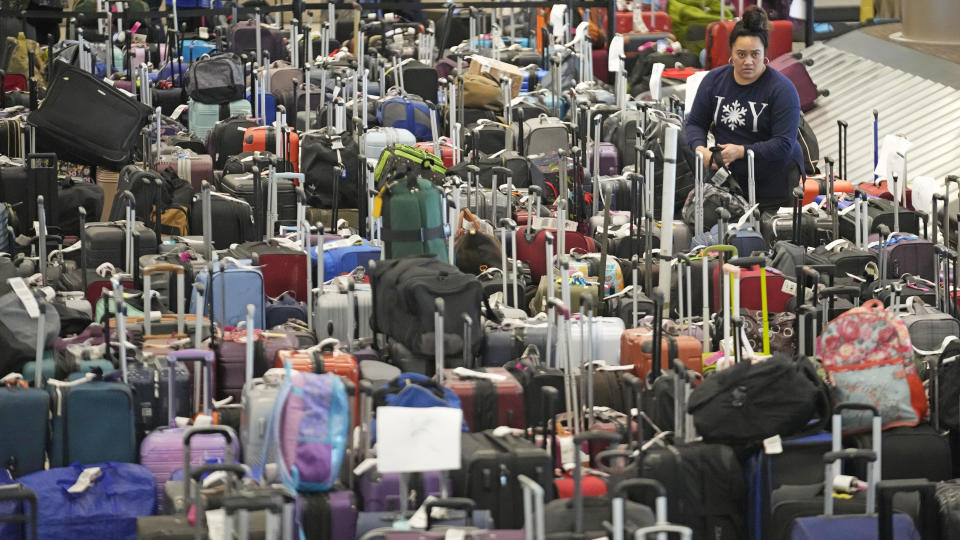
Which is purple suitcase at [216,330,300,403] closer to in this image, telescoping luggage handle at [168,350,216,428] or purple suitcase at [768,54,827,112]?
telescoping luggage handle at [168,350,216,428]

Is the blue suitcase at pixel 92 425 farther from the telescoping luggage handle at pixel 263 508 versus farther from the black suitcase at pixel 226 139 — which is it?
the black suitcase at pixel 226 139

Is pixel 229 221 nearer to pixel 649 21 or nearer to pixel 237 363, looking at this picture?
pixel 237 363

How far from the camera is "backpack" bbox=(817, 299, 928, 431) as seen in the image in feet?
23.8

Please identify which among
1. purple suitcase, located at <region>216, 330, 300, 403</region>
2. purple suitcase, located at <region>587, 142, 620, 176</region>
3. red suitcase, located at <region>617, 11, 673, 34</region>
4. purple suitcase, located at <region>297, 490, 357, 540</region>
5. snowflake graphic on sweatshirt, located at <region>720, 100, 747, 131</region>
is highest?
snowflake graphic on sweatshirt, located at <region>720, 100, 747, 131</region>

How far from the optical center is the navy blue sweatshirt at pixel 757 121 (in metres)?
10.6

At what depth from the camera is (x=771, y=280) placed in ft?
29.5

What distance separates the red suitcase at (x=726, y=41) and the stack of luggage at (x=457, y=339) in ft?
14.0

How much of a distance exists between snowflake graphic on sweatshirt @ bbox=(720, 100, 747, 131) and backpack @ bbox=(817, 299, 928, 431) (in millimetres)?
3469

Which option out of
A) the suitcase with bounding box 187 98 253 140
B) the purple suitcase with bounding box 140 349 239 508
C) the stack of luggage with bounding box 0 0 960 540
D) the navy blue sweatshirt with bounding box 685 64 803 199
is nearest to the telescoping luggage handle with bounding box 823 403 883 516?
the stack of luggage with bounding box 0 0 960 540

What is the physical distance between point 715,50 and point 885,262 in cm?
797

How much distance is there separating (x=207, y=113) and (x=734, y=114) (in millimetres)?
4479

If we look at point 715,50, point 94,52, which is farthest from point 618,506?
point 715,50

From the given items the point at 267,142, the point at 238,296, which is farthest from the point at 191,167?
the point at 238,296

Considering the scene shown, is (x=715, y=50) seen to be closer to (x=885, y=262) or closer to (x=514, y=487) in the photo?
(x=885, y=262)
